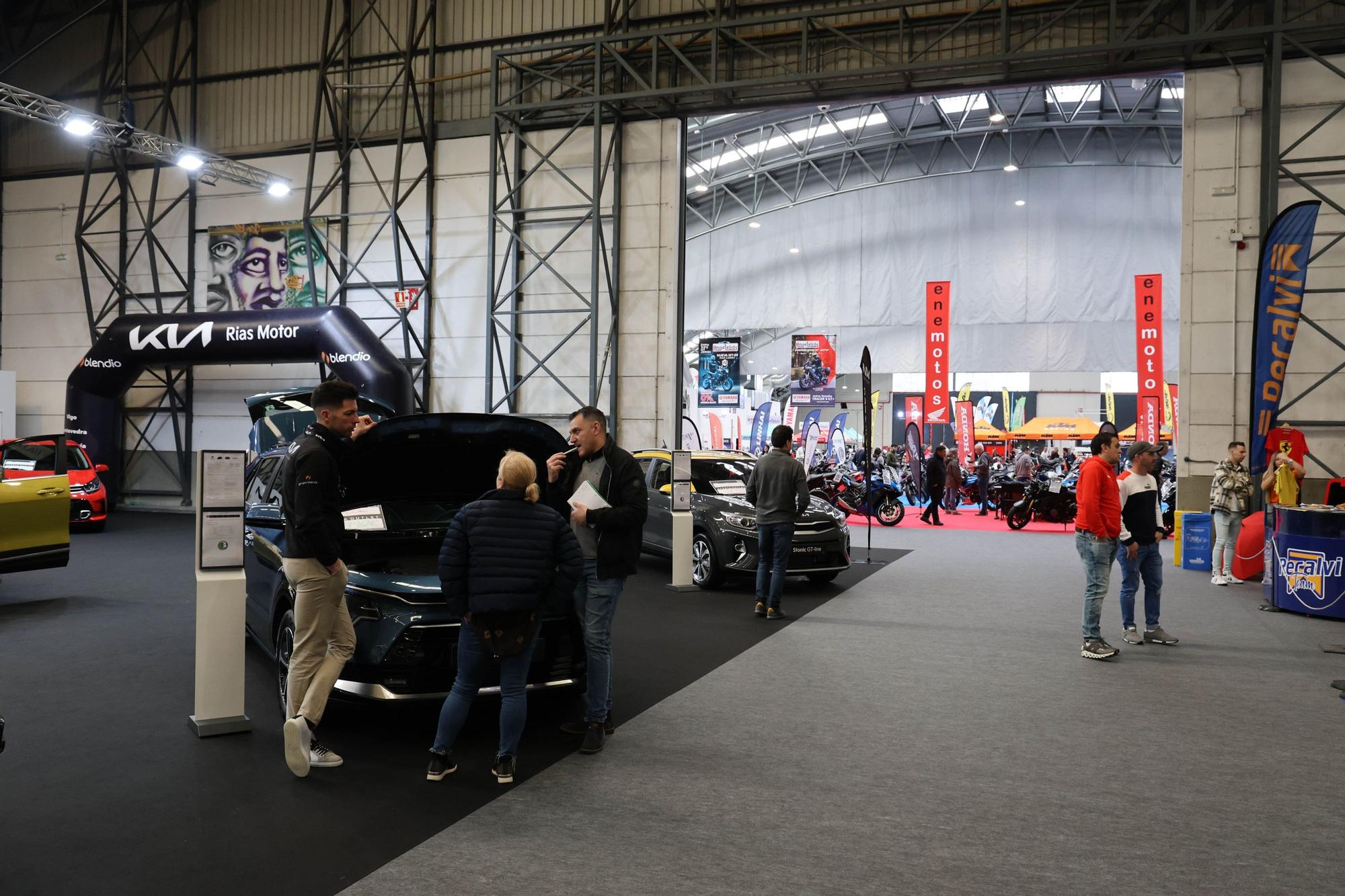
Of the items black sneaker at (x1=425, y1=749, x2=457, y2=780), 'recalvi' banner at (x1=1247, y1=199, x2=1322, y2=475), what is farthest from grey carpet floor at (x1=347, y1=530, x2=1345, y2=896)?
'recalvi' banner at (x1=1247, y1=199, x2=1322, y2=475)

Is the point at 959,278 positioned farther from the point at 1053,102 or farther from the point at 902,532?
the point at 902,532

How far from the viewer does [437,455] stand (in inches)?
211

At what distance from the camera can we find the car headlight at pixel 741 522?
9.42 meters

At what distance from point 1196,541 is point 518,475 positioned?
35.0 feet

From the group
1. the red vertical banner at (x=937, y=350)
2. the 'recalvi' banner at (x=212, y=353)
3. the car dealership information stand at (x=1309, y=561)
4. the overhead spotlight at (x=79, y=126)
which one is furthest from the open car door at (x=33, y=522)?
the red vertical banner at (x=937, y=350)

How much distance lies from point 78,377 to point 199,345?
2.78 m

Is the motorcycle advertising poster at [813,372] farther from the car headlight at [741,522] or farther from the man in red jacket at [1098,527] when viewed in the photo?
the man in red jacket at [1098,527]

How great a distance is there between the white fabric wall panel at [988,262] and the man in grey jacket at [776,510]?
86.0ft

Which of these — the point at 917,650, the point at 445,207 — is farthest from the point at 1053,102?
the point at 917,650

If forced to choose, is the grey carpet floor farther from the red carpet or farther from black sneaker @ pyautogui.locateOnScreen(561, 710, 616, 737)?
the red carpet

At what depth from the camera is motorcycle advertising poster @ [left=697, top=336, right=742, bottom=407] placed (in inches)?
760

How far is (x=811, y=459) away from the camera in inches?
934

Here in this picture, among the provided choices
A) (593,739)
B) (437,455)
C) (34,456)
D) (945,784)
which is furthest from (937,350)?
(593,739)

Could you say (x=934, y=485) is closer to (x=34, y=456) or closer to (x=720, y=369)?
(x=720, y=369)
